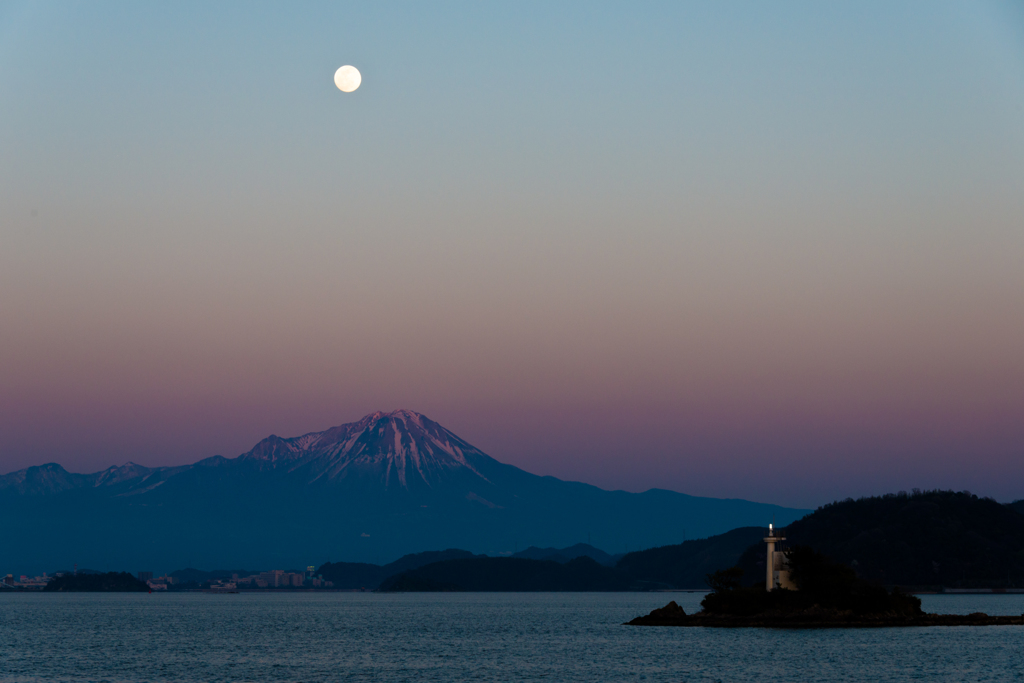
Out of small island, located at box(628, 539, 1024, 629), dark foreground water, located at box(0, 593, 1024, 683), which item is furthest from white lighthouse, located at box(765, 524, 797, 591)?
dark foreground water, located at box(0, 593, 1024, 683)

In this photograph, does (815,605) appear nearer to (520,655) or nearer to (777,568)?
(777,568)

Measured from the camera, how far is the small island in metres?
114

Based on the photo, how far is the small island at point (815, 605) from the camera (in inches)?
4473

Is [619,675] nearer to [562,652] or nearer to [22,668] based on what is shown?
[562,652]

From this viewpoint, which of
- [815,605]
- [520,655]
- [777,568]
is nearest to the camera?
[520,655]

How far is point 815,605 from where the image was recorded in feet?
373

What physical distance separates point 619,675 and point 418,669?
622 inches

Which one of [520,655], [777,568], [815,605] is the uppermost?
[777,568]

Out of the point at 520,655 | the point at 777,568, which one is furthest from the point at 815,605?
the point at 520,655

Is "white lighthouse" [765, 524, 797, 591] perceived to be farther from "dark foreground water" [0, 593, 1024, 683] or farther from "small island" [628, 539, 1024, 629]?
"dark foreground water" [0, 593, 1024, 683]

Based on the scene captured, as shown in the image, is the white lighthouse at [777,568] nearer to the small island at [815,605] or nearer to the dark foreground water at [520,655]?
the small island at [815,605]

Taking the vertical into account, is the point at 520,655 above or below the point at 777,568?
below

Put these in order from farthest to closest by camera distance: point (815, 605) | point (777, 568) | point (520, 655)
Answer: point (777, 568)
point (815, 605)
point (520, 655)

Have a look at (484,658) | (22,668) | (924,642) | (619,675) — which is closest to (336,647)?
(484,658)
